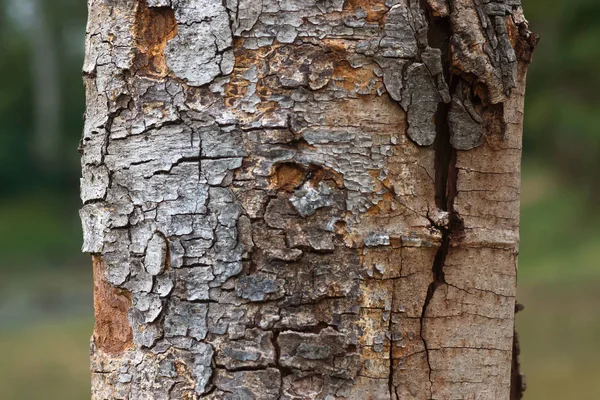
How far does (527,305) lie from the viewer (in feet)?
34.3

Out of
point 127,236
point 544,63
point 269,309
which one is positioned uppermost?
point 544,63

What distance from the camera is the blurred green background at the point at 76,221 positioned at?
8352 mm

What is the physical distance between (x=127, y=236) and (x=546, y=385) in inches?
256

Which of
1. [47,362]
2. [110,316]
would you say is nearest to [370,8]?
[110,316]

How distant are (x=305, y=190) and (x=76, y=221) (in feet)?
61.1

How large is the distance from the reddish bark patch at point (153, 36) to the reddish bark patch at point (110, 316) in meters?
0.37

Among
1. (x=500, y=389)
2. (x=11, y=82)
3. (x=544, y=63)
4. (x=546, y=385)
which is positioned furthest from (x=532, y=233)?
(x=11, y=82)

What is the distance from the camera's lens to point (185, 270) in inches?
54.8

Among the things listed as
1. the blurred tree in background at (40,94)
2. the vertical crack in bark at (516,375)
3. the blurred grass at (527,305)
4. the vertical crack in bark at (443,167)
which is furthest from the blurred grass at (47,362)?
the blurred tree in background at (40,94)

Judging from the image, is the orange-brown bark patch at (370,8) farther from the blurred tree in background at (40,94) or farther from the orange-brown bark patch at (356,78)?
the blurred tree in background at (40,94)

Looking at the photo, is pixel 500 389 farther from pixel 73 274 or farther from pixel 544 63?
pixel 73 274

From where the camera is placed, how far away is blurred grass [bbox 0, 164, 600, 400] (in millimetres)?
7656

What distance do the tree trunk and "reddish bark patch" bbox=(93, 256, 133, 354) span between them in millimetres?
41

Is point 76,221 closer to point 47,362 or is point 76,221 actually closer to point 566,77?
point 47,362
